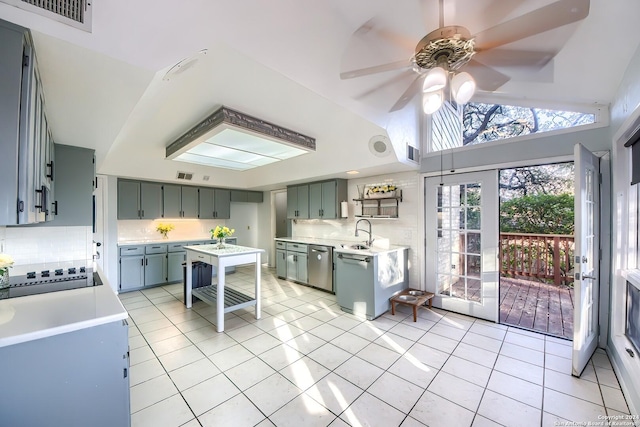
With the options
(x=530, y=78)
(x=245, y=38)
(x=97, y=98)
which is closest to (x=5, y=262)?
(x=97, y=98)

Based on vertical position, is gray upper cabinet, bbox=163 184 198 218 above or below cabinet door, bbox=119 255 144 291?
above

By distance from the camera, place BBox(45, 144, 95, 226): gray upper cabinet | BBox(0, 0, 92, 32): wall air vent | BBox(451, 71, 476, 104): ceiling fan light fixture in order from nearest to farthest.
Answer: BBox(0, 0, 92, 32): wall air vent
BBox(451, 71, 476, 104): ceiling fan light fixture
BBox(45, 144, 95, 226): gray upper cabinet

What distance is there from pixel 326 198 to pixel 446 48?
357cm

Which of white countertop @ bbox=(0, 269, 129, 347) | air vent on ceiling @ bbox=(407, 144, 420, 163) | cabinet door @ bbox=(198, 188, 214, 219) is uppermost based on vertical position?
air vent on ceiling @ bbox=(407, 144, 420, 163)

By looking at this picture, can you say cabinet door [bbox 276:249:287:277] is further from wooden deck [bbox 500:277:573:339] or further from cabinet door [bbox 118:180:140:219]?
wooden deck [bbox 500:277:573:339]

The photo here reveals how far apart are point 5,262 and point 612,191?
487cm

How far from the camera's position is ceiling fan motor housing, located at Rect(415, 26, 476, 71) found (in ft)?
4.44

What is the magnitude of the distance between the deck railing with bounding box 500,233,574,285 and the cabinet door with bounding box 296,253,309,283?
4.31 m

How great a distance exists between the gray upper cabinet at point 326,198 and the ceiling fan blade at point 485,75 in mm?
3106

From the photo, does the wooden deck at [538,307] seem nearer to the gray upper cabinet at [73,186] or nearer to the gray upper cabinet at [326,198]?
the gray upper cabinet at [326,198]

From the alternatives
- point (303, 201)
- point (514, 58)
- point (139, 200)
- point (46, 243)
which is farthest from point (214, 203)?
point (514, 58)

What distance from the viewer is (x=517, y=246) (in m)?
5.38

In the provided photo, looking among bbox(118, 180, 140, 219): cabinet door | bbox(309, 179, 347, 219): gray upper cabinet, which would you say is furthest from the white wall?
bbox(118, 180, 140, 219): cabinet door

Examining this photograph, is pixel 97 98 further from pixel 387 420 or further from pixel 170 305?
pixel 170 305
